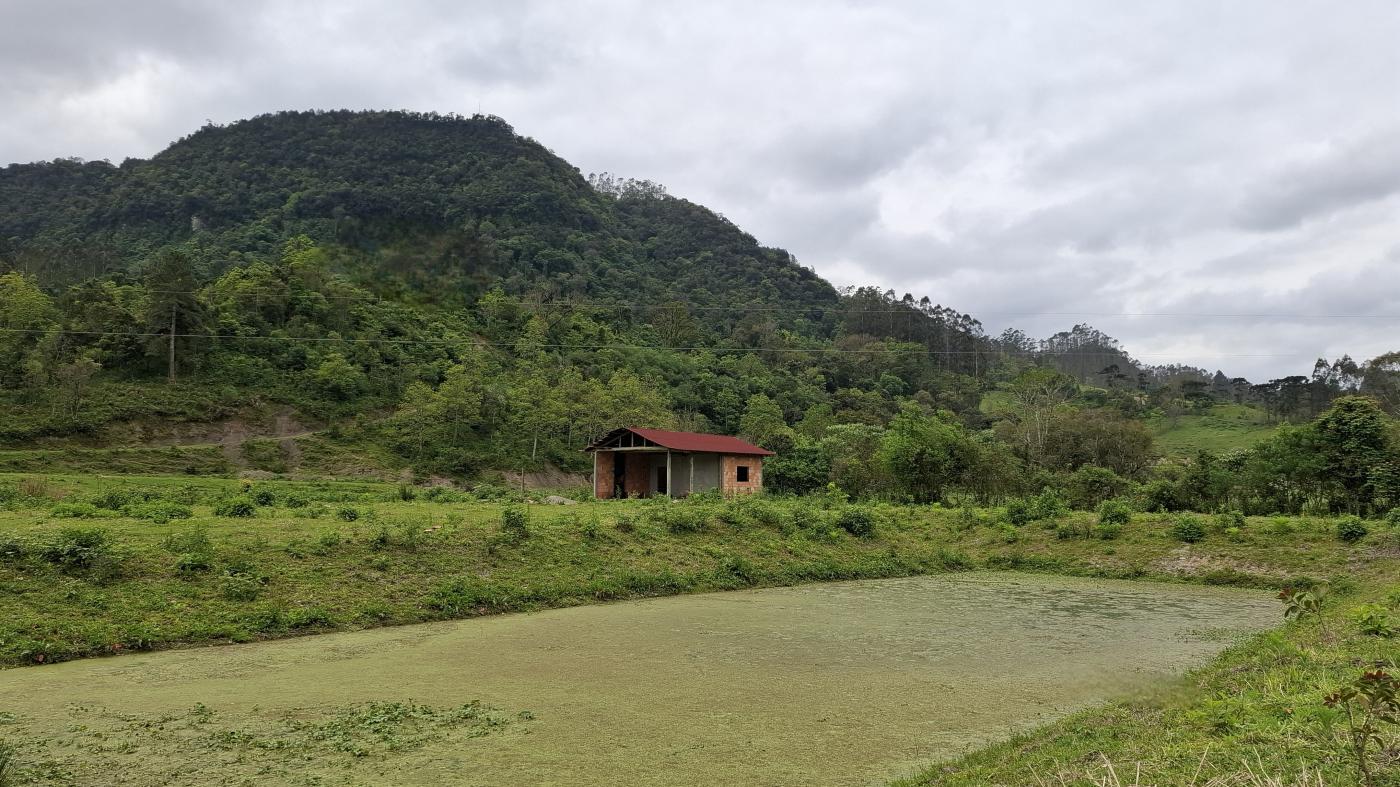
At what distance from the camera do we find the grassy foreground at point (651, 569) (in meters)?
5.41

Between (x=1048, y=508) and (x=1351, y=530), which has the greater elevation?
(x=1048, y=508)

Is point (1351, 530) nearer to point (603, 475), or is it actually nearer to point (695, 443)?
point (695, 443)

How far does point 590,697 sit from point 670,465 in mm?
26188

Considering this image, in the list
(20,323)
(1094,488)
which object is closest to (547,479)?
(20,323)

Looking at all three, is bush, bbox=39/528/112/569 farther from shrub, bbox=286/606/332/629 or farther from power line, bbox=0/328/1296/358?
power line, bbox=0/328/1296/358

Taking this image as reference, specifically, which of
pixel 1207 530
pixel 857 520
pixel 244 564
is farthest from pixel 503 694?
pixel 1207 530

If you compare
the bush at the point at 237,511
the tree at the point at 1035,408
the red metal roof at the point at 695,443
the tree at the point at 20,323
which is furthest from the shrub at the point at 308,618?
the tree at the point at 1035,408

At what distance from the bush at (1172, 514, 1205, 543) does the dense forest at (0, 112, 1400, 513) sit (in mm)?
6435

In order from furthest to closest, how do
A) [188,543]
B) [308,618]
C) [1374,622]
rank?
[188,543] → [308,618] → [1374,622]

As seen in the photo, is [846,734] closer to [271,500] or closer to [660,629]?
[660,629]

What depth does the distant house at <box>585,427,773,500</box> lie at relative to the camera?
3447cm

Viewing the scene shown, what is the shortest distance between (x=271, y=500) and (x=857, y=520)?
1648cm

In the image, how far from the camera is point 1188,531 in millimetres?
20953

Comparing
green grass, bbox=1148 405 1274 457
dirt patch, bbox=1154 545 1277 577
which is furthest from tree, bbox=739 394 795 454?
dirt patch, bbox=1154 545 1277 577
